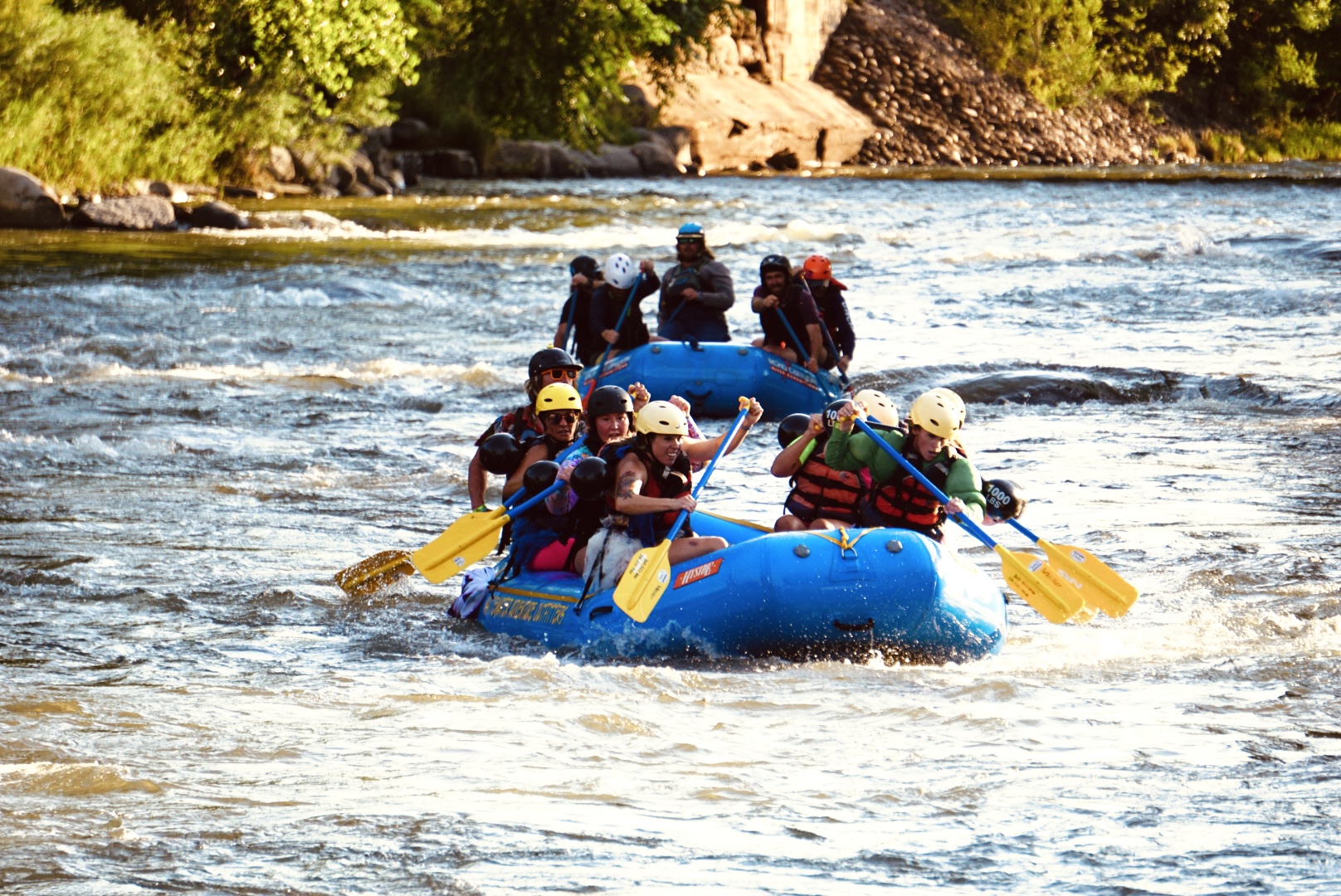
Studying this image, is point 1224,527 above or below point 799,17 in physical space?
below

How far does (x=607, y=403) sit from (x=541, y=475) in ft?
1.26

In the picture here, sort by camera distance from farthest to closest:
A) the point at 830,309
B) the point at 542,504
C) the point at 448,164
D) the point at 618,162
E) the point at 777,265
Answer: the point at 618,162, the point at 448,164, the point at 830,309, the point at 777,265, the point at 542,504

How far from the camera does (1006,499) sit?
6.48 meters

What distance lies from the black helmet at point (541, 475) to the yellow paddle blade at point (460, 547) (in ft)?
1.06

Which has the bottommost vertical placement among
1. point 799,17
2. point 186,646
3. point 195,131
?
point 186,646

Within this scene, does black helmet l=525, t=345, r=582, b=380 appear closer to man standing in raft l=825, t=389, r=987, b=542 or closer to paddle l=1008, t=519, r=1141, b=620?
man standing in raft l=825, t=389, r=987, b=542

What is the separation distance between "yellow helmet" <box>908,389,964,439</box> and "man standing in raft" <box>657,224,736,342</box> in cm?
518

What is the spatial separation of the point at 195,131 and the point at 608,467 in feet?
80.1

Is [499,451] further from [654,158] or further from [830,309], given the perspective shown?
[654,158]

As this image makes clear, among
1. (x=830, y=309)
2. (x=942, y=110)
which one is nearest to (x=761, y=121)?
(x=942, y=110)

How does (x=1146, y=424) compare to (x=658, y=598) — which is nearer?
(x=658, y=598)

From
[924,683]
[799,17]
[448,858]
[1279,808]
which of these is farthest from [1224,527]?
[799,17]

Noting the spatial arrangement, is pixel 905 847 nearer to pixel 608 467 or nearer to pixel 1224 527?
pixel 608 467

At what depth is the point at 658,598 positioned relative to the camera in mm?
6168
